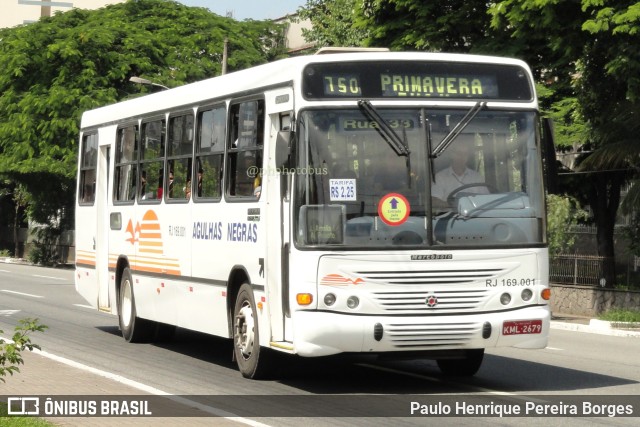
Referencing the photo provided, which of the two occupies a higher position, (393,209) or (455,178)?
(455,178)

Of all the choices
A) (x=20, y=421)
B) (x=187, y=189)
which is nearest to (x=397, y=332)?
(x=20, y=421)

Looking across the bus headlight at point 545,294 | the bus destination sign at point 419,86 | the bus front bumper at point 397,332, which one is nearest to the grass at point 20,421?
the bus front bumper at point 397,332

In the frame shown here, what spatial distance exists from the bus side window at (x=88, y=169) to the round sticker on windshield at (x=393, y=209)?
9.12m

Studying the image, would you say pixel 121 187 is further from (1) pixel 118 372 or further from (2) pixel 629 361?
(2) pixel 629 361

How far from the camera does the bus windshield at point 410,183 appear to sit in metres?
12.1

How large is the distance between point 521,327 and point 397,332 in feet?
4.22

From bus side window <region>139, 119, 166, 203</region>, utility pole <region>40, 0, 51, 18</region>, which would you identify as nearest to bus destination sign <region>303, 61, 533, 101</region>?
bus side window <region>139, 119, 166, 203</region>

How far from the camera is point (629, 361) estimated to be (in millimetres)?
17203

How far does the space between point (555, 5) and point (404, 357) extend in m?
15.0

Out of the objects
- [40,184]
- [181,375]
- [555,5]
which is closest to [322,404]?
[181,375]

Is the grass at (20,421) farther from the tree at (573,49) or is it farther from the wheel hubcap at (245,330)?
the tree at (573,49)

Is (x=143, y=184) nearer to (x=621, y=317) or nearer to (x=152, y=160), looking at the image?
(x=152, y=160)

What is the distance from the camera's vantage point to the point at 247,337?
13.6 m

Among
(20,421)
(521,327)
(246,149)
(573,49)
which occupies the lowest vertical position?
(20,421)
